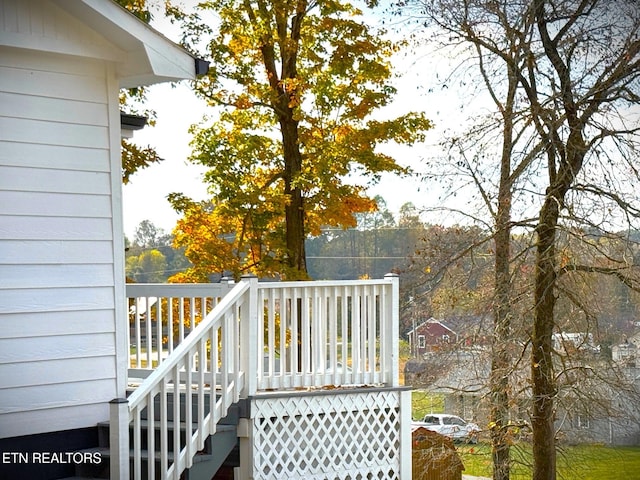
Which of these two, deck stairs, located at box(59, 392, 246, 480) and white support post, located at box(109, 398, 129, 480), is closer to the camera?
white support post, located at box(109, 398, 129, 480)

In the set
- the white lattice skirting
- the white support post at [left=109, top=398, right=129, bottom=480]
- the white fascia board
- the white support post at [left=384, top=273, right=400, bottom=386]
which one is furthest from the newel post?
the white fascia board

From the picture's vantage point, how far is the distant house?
15.6 metres

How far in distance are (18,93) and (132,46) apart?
844 mm

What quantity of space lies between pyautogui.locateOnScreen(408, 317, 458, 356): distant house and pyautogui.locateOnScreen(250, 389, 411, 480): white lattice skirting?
796 centimetres

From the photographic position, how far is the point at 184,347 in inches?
221

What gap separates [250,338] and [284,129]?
9.25m

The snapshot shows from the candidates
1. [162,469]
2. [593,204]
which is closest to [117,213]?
[162,469]

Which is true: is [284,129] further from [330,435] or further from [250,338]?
[250,338]

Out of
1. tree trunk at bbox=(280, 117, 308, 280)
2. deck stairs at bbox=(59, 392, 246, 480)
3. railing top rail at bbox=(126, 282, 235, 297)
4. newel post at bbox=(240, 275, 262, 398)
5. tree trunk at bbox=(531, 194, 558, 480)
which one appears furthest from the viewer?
tree trunk at bbox=(280, 117, 308, 280)

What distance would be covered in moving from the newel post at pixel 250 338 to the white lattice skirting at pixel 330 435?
0.45 ft

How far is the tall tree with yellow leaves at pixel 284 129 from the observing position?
47.0ft

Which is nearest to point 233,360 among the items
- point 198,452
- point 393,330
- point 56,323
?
point 198,452

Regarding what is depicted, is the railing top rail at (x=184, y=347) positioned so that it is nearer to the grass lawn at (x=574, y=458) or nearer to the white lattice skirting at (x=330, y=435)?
the white lattice skirting at (x=330, y=435)

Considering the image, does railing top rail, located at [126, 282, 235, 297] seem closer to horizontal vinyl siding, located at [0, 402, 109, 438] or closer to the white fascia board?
horizontal vinyl siding, located at [0, 402, 109, 438]
